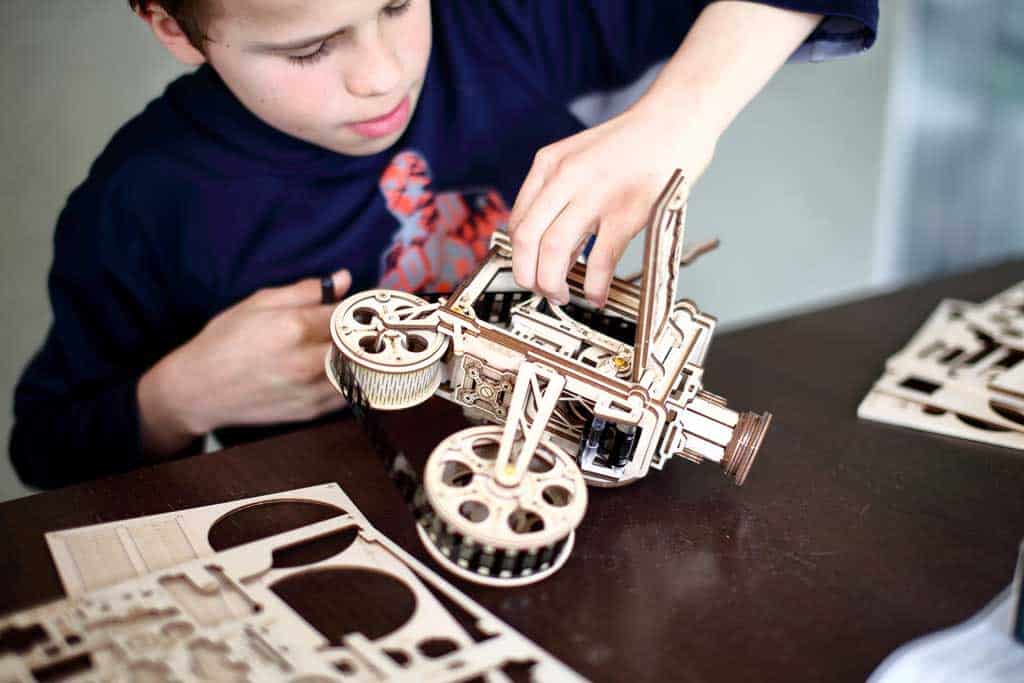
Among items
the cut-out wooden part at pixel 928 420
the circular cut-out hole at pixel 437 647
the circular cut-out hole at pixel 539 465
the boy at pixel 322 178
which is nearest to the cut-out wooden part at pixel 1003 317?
the cut-out wooden part at pixel 928 420

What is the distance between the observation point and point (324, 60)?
2.16 feet

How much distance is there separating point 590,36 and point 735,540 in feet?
1.86

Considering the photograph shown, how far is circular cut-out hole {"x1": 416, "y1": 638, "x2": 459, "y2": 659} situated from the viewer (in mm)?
466

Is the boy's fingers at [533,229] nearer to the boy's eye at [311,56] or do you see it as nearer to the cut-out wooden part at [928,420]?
the boy's eye at [311,56]

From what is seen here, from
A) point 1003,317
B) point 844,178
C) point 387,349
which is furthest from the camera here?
point 844,178

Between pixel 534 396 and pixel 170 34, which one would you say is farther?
pixel 170 34

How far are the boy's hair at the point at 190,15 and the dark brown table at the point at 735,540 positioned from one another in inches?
12.5

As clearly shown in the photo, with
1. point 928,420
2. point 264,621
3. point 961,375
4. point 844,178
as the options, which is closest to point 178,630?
point 264,621

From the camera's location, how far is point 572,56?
0.92 m

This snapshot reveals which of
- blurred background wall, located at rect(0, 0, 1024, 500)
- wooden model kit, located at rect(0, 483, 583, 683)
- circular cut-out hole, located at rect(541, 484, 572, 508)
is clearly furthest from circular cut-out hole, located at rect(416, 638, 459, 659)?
blurred background wall, located at rect(0, 0, 1024, 500)

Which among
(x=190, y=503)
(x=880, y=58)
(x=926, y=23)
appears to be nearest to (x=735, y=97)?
(x=190, y=503)

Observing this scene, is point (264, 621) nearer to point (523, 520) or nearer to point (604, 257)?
point (523, 520)

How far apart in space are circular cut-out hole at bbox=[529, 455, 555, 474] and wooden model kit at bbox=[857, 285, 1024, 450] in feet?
1.22

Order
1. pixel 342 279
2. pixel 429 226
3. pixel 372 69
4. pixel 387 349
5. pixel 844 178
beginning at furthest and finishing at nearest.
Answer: pixel 844 178 → pixel 429 226 → pixel 342 279 → pixel 372 69 → pixel 387 349
